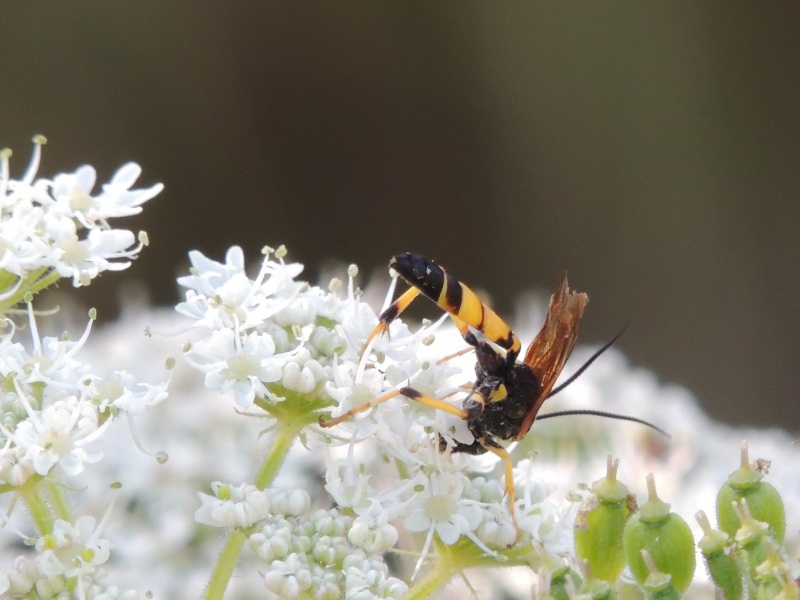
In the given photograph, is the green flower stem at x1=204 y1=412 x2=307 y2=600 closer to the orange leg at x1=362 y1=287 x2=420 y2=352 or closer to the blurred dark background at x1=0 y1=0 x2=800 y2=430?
the orange leg at x1=362 y1=287 x2=420 y2=352

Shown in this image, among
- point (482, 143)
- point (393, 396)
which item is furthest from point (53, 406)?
point (482, 143)

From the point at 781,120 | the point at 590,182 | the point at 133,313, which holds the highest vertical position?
the point at 781,120

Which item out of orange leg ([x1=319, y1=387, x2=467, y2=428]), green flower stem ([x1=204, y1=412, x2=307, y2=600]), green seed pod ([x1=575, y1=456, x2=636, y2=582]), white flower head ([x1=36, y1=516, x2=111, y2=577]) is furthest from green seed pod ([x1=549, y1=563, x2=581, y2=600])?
white flower head ([x1=36, y1=516, x2=111, y2=577])

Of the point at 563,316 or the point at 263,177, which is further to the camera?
the point at 263,177

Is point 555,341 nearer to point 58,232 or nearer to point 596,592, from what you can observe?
point 596,592

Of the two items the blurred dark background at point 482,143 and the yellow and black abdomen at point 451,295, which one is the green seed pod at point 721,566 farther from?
the blurred dark background at point 482,143

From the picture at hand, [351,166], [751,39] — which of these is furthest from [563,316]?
[751,39]

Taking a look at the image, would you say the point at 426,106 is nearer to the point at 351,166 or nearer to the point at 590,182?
the point at 351,166
